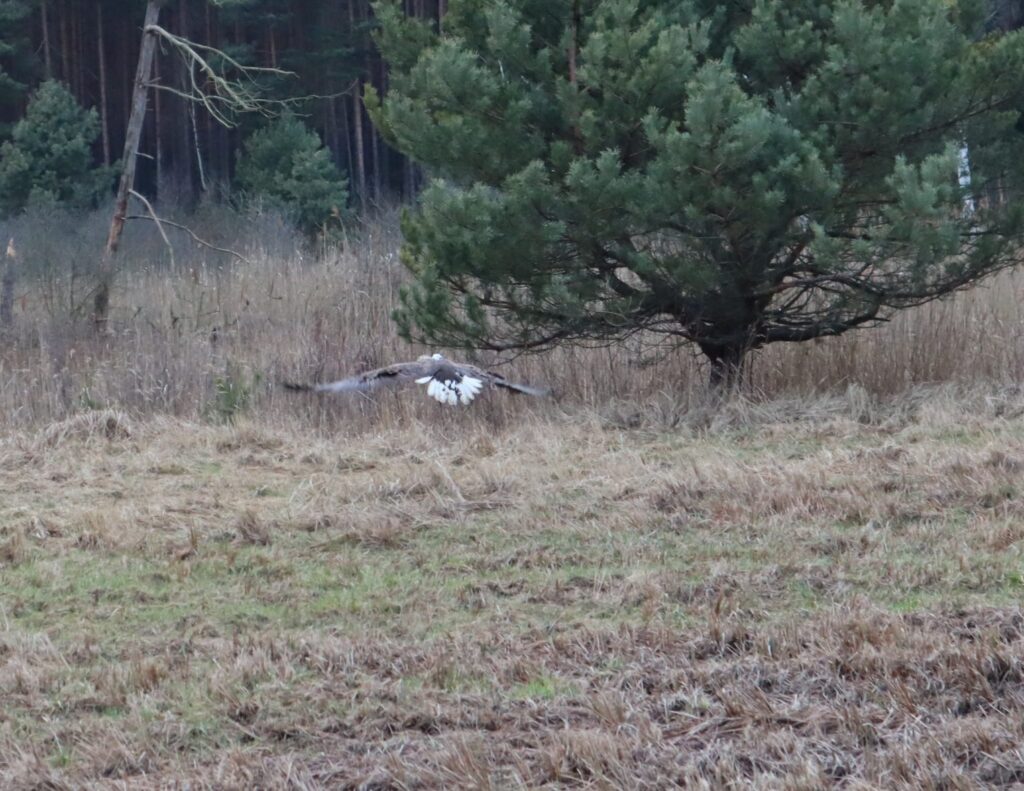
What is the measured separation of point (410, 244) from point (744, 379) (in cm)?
276

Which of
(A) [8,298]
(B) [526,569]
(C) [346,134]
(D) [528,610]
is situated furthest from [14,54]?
(D) [528,610]

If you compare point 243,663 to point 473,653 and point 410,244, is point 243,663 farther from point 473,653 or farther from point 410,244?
point 410,244

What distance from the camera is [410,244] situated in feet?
32.8

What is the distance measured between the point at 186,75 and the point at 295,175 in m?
8.66

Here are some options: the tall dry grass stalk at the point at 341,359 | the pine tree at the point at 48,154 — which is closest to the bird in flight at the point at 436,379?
the tall dry grass stalk at the point at 341,359

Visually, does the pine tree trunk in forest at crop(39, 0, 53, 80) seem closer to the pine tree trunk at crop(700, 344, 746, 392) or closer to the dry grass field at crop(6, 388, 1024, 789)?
the pine tree trunk at crop(700, 344, 746, 392)

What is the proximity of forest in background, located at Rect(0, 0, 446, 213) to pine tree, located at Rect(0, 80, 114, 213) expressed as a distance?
1799 mm

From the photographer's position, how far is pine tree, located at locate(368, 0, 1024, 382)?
858cm

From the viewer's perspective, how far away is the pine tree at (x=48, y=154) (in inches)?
984

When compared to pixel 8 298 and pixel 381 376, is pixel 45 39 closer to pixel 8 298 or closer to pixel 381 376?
pixel 8 298

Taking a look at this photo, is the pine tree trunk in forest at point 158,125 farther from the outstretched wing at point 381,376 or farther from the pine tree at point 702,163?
the outstretched wing at point 381,376

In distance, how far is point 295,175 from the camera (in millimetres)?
24781

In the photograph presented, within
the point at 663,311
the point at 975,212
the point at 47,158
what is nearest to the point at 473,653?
the point at 663,311

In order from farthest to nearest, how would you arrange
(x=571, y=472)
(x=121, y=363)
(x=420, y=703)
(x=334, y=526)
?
(x=121, y=363)
(x=571, y=472)
(x=334, y=526)
(x=420, y=703)
